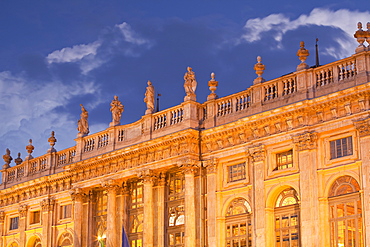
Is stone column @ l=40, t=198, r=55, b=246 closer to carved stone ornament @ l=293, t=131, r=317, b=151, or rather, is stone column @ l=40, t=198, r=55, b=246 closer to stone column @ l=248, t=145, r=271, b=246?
stone column @ l=248, t=145, r=271, b=246

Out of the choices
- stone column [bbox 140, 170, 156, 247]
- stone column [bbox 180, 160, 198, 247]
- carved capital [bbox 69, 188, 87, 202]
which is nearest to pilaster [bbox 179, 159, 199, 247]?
stone column [bbox 180, 160, 198, 247]

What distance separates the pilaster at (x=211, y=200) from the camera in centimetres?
3478

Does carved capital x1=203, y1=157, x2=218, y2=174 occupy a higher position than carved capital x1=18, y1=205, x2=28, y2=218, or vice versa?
carved capital x1=203, y1=157, x2=218, y2=174

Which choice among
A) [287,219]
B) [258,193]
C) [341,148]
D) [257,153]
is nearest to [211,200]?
[258,193]

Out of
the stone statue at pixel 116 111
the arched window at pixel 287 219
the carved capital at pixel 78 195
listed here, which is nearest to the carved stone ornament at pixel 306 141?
the arched window at pixel 287 219

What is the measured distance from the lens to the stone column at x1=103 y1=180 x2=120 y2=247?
39.3 meters

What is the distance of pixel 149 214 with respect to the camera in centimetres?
3722

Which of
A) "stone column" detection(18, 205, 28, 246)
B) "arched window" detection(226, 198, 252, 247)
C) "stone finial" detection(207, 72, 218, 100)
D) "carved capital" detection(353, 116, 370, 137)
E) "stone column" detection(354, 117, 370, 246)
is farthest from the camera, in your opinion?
"stone column" detection(18, 205, 28, 246)

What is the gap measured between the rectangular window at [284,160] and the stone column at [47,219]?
675 inches

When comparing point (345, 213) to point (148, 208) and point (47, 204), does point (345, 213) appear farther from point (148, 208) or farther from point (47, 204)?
point (47, 204)

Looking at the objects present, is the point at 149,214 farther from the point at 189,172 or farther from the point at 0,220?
the point at 0,220

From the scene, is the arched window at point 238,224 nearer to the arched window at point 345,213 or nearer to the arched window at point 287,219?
the arched window at point 287,219

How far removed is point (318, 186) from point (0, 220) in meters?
25.9

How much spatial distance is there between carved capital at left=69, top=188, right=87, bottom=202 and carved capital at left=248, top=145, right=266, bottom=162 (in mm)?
12202
